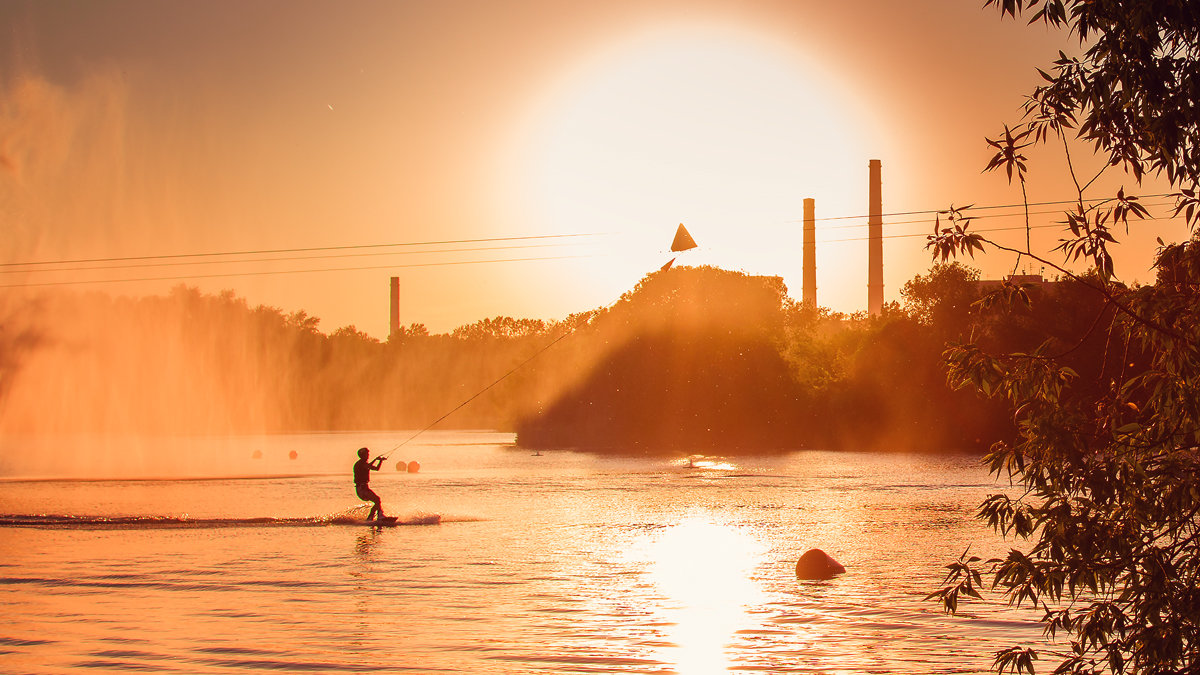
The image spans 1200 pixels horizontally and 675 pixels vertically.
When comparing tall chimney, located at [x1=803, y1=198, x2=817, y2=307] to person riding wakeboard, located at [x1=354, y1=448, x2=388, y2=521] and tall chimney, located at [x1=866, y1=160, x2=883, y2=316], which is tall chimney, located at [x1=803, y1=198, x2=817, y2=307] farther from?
person riding wakeboard, located at [x1=354, y1=448, x2=388, y2=521]

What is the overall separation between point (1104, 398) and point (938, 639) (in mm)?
7899

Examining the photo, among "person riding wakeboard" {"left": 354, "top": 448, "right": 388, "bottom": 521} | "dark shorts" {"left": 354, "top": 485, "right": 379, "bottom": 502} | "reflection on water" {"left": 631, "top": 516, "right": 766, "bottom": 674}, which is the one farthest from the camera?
"dark shorts" {"left": 354, "top": 485, "right": 379, "bottom": 502}

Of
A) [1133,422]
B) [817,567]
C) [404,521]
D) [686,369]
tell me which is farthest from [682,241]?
[686,369]

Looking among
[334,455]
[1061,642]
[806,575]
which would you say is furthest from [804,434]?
[1061,642]

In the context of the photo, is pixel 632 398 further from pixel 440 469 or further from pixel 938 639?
pixel 938 639

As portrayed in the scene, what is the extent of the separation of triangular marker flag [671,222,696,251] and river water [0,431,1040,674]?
11.1 metres

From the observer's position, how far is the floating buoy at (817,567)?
2548 centimetres

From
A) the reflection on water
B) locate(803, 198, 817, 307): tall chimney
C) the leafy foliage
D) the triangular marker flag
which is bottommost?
the reflection on water

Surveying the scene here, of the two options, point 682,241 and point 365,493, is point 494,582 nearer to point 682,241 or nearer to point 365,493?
point 365,493

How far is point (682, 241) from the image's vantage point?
52.9 meters

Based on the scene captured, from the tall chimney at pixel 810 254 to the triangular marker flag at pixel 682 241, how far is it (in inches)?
3124

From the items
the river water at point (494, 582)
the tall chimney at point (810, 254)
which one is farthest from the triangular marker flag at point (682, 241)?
the tall chimney at point (810, 254)

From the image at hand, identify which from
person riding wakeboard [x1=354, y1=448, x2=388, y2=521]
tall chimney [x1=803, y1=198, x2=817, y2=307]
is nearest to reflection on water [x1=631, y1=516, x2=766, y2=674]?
person riding wakeboard [x1=354, y1=448, x2=388, y2=521]

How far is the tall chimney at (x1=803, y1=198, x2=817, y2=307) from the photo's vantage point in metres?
130
